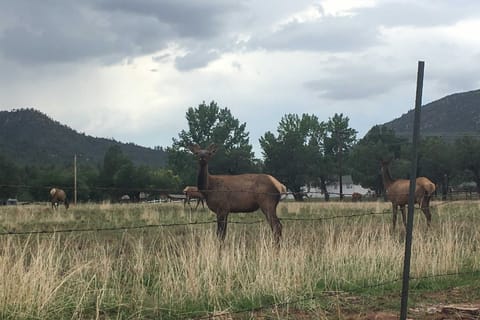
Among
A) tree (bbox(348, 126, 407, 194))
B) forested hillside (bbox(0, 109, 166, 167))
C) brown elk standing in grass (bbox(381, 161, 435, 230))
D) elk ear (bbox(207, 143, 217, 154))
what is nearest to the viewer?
elk ear (bbox(207, 143, 217, 154))

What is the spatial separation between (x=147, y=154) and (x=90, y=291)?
15063 cm

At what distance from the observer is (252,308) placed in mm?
6117

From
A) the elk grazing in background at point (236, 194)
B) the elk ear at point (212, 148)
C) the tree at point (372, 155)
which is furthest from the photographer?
the tree at point (372, 155)

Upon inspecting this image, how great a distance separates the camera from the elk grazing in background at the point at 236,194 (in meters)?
12.5

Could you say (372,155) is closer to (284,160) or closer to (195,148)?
(284,160)

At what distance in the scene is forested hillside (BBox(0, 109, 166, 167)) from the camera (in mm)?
134125

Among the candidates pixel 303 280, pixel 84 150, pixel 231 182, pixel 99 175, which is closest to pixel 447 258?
pixel 303 280

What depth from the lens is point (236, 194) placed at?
12.6 meters

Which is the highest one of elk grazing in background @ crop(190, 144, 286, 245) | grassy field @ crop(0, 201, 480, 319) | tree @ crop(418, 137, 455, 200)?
tree @ crop(418, 137, 455, 200)

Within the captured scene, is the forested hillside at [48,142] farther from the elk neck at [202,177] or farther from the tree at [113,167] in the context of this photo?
the elk neck at [202,177]

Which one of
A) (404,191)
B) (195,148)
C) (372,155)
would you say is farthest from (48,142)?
(195,148)

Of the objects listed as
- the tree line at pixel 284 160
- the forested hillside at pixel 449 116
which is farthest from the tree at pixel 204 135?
the forested hillside at pixel 449 116

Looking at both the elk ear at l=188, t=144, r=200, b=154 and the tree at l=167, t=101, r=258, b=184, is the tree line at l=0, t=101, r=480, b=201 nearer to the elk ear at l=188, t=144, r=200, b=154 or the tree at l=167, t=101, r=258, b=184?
the tree at l=167, t=101, r=258, b=184

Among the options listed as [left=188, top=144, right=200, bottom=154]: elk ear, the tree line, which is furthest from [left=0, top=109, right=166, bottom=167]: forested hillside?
[left=188, top=144, right=200, bottom=154]: elk ear
